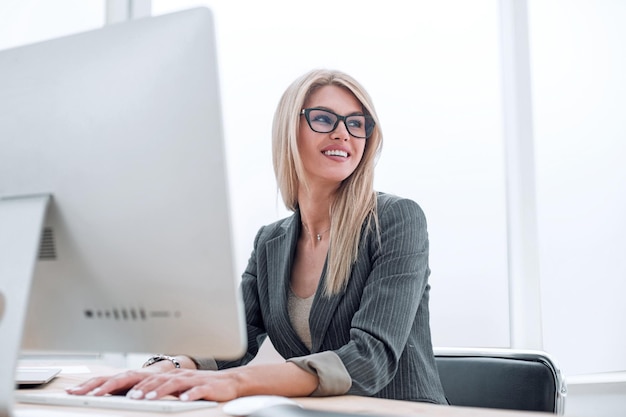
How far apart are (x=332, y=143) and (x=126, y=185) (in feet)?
3.48

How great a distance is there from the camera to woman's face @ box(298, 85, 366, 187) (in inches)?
76.2

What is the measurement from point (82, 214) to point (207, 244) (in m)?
0.21

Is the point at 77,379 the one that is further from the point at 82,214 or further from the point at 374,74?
the point at 374,74

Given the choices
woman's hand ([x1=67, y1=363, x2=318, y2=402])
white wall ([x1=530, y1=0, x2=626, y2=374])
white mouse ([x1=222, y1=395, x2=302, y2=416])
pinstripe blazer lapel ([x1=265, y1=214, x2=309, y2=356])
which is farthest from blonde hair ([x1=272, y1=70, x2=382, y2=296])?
white wall ([x1=530, y1=0, x2=626, y2=374])

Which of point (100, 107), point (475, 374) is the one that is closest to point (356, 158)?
point (475, 374)

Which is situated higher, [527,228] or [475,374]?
[527,228]

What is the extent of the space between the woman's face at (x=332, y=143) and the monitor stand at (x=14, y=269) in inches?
41.6

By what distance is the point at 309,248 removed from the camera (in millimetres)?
2012

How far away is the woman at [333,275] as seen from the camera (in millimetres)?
1340

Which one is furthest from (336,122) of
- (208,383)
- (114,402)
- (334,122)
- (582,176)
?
(582,176)

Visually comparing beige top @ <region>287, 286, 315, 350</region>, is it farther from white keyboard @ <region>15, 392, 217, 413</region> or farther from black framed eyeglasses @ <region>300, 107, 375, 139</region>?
white keyboard @ <region>15, 392, 217, 413</region>

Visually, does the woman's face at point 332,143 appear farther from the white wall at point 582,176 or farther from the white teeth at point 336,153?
the white wall at point 582,176

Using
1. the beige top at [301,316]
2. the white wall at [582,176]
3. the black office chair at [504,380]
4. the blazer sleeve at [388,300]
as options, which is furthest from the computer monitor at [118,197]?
the white wall at [582,176]

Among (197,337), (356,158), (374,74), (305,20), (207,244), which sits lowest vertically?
(197,337)
